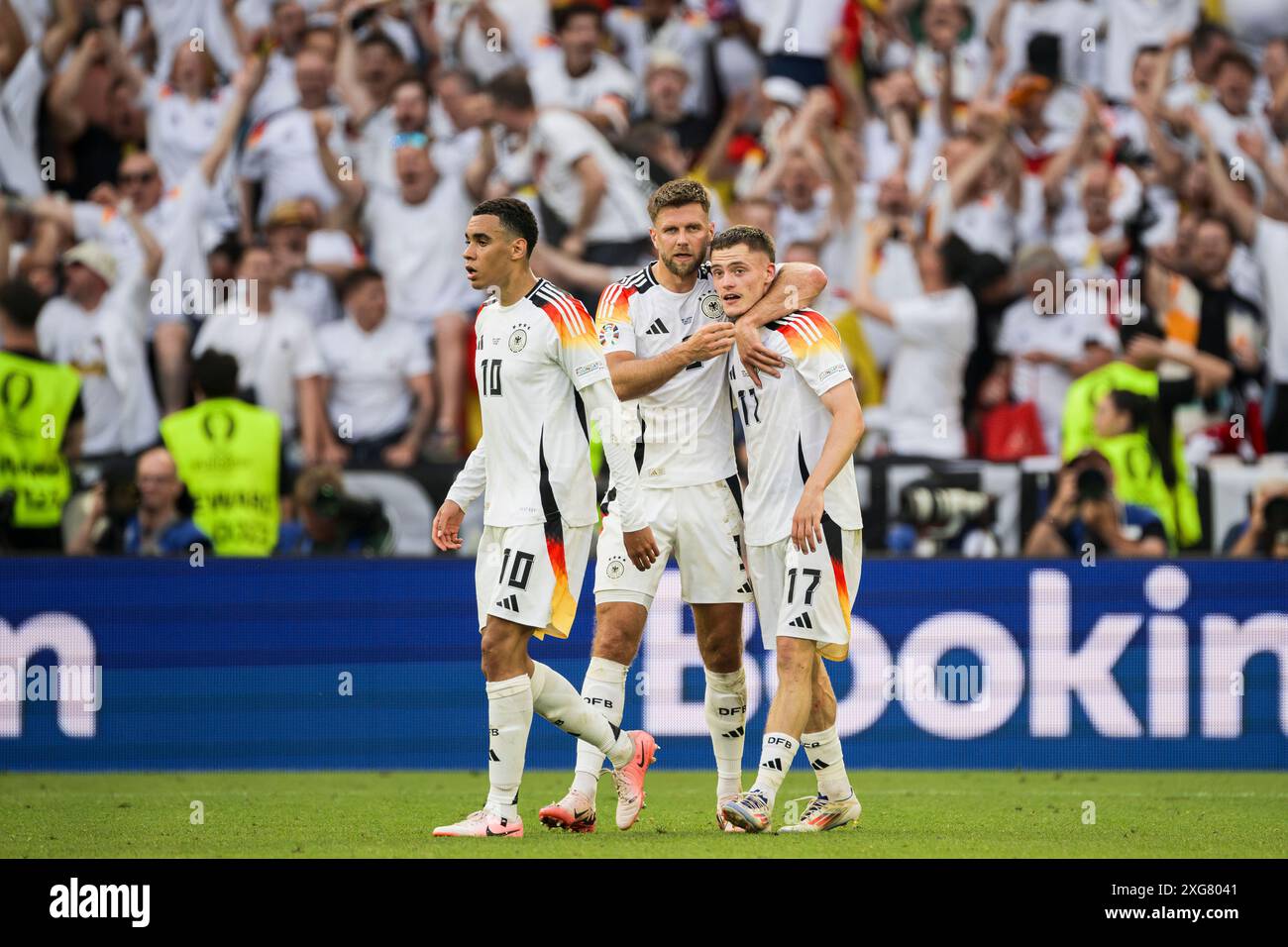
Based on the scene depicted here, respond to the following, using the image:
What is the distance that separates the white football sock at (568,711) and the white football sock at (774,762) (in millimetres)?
687

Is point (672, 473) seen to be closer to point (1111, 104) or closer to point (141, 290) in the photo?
point (141, 290)

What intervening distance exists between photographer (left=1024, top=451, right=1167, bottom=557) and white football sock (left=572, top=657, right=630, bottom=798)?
490 cm

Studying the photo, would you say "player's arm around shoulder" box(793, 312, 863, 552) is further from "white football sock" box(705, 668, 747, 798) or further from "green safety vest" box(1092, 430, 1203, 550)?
"green safety vest" box(1092, 430, 1203, 550)

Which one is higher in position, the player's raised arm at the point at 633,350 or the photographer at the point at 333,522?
the player's raised arm at the point at 633,350

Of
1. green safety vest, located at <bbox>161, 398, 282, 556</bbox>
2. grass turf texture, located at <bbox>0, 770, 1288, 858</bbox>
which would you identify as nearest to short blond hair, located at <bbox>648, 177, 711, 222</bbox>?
grass turf texture, located at <bbox>0, 770, 1288, 858</bbox>

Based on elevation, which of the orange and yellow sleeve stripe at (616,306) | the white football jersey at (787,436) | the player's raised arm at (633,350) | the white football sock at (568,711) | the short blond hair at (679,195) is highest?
the short blond hair at (679,195)

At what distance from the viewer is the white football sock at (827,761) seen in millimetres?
8195

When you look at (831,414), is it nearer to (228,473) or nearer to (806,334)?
(806,334)

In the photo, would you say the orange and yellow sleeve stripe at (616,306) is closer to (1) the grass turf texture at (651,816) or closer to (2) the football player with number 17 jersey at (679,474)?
(2) the football player with number 17 jersey at (679,474)

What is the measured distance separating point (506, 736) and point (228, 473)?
555cm

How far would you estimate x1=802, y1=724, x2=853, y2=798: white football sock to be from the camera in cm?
820

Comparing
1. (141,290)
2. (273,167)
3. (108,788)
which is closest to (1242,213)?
(273,167)

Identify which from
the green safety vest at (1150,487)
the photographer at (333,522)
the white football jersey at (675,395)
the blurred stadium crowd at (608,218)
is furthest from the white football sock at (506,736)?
the green safety vest at (1150,487)
